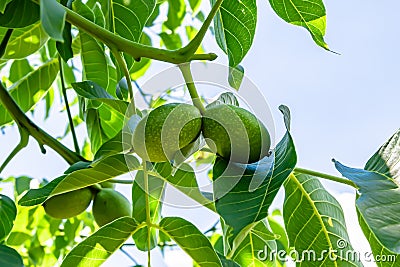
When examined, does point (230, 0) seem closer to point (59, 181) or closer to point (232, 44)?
point (232, 44)

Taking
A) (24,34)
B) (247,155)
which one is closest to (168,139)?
(247,155)

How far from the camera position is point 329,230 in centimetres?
90

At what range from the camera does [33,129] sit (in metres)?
0.97

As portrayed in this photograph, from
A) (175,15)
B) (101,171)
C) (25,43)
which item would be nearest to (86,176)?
(101,171)

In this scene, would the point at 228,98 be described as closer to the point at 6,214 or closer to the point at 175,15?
the point at 6,214

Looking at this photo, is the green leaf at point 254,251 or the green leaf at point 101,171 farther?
the green leaf at point 254,251

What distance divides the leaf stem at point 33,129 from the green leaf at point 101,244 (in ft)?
0.67

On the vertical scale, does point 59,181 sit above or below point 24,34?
below

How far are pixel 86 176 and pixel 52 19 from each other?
35cm

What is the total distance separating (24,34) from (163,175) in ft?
1.58

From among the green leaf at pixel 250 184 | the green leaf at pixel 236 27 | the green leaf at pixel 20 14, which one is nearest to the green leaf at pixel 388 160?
the green leaf at pixel 250 184

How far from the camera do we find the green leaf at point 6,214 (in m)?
0.93

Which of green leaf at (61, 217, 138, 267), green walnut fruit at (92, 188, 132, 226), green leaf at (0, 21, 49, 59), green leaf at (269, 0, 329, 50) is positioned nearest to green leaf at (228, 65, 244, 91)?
green leaf at (269, 0, 329, 50)

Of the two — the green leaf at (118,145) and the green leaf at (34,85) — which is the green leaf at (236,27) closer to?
the green leaf at (118,145)
